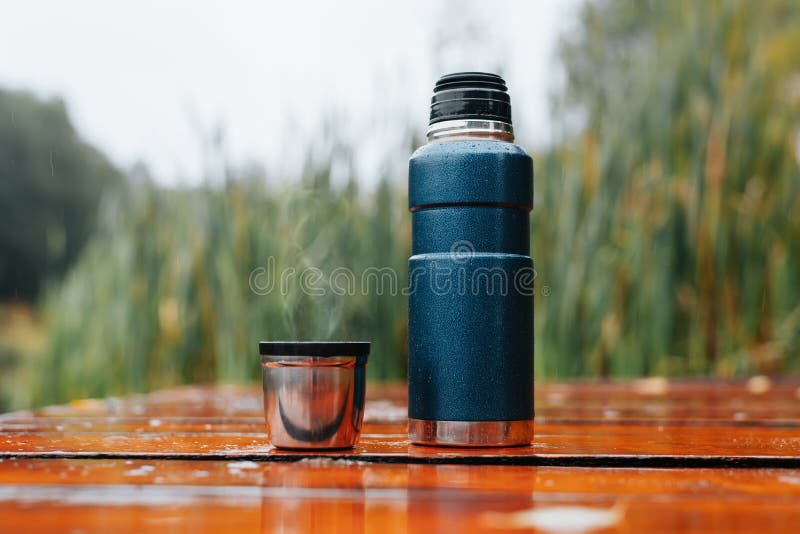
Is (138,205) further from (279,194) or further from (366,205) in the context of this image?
(366,205)

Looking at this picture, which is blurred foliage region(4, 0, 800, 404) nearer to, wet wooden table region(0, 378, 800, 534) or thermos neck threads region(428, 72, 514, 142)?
wet wooden table region(0, 378, 800, 534)

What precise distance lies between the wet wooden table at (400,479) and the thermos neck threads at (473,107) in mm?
270

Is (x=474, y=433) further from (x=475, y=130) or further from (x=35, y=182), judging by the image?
(x=35, y=182)

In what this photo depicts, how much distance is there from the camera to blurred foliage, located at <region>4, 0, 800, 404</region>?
2117 mm

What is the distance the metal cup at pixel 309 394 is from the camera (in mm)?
686

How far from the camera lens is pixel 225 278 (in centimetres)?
224

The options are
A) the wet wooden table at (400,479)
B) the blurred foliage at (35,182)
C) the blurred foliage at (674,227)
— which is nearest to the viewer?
the wet wooden table at (400,479)

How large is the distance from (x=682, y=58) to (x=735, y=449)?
1.85 metres

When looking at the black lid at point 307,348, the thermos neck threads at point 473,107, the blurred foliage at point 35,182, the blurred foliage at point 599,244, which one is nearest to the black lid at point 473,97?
the thermos neck threads at point 473,107

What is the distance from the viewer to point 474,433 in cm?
70

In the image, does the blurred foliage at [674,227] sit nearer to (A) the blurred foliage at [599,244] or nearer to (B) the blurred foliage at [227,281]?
(A) the blurred foliage at [599,244]

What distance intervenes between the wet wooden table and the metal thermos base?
13 mm

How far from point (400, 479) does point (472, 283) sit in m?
0.20

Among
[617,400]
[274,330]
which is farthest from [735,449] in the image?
[274,330]
